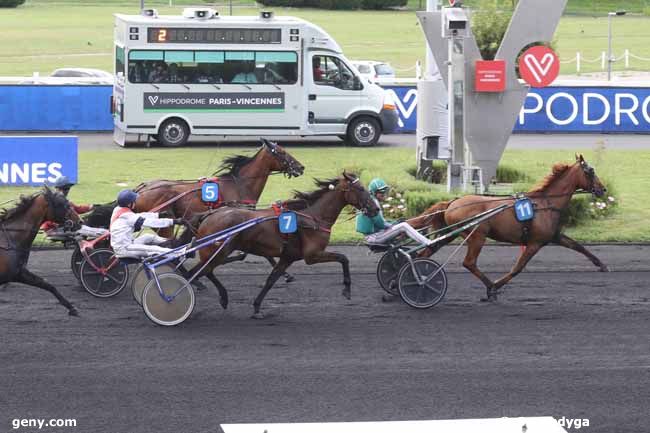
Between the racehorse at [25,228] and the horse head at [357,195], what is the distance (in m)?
2.86

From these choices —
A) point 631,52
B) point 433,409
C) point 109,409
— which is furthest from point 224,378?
point 631,52

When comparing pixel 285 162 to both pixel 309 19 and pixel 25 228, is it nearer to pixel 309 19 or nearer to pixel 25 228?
pixel 25 228

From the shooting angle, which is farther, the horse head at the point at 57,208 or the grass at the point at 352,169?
the grass at the point at 352,169

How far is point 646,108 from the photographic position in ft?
93.1

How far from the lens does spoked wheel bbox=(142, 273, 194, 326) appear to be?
11609 millimetres

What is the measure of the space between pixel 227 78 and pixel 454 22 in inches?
358

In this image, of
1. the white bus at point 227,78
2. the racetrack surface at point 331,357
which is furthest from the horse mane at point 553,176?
the white bus at point 227,78

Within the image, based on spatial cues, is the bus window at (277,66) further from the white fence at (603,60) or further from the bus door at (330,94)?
the white fence at (603,60)

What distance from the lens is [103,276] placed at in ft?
42.4

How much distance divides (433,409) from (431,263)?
11.2ft

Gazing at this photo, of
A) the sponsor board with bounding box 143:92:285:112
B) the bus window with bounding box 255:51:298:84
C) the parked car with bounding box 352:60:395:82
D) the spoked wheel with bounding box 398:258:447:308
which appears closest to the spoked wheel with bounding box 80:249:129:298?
the spoked wheel with bounding box 398:258:447:308

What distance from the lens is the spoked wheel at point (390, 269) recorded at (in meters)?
12.8

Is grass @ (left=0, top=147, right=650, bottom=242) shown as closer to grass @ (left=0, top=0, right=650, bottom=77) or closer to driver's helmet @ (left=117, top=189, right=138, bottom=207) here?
driver's helmet @ (left=117, top=189, right=138, bottom=207)

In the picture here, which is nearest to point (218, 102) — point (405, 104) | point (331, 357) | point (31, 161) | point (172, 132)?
point (172, 132)
